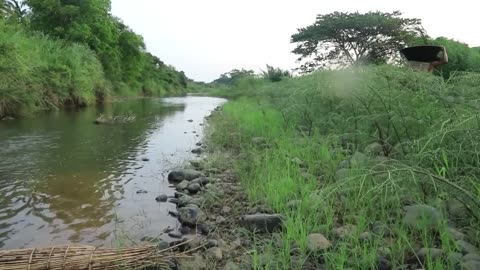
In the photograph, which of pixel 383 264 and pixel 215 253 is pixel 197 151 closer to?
pixel 215 253

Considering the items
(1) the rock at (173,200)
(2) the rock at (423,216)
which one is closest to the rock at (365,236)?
(2) the rock at (423,216)

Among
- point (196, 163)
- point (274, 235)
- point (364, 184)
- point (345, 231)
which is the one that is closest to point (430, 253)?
point (345, 231)

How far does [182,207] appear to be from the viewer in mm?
4703

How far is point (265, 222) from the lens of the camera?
379cm

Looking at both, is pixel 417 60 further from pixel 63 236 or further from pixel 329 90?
pixel 63 236

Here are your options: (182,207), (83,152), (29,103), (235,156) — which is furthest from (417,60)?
(29,103)

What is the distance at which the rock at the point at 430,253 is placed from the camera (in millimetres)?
2703

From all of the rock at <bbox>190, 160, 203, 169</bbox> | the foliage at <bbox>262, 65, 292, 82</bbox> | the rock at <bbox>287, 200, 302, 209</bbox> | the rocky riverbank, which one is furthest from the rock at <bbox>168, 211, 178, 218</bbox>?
the foliage at <bbox>262, 65, 292, 82</bbox>

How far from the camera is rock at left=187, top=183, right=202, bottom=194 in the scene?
552 centimetres

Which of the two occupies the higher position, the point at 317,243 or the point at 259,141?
the point at 259,141

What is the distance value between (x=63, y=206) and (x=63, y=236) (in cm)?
101

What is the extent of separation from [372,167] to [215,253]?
1.55 meters

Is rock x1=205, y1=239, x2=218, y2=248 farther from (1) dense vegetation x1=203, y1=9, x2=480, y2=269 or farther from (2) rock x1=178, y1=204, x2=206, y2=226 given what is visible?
(2) rock x1=178, y1=204, x2=206, y2=226

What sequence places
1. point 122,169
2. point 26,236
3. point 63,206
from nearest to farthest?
point 26,236
point 63,206
point 122,169
